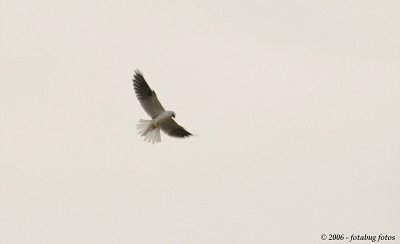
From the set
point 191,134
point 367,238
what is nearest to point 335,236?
point 367,238

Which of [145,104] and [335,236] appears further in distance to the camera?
[335,236]

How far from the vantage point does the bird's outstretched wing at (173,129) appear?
29.5 meters

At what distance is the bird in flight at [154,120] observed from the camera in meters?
29.2

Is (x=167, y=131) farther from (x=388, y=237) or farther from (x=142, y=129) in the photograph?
(x=388, y=237)

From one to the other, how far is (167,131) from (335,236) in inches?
274

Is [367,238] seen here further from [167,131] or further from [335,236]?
[167,131]

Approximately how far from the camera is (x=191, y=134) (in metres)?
29.7

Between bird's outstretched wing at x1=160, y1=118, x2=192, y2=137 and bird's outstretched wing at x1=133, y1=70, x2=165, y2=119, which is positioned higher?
bird's outstretched wing at x1=133, y1=70, x2=165, y2=119

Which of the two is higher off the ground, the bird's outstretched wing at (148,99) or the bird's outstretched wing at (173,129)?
the bird's outstretched wing at (148,99)

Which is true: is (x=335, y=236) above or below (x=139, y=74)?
below

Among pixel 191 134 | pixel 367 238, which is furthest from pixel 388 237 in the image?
pixel 191 134

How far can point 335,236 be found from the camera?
111ft

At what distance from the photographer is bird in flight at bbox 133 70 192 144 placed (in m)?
29.2

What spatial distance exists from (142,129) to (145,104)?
2.22ft
